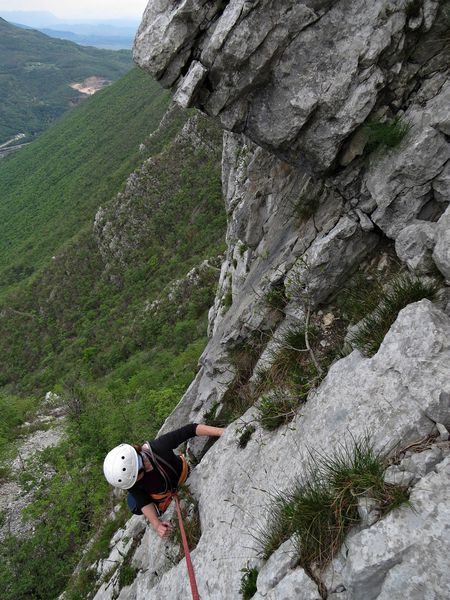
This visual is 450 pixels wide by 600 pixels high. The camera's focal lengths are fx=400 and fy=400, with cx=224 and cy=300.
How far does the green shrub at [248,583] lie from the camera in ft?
13.9

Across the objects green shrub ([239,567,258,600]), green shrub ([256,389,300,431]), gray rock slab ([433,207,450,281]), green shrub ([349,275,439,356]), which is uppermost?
gray rock slab ([433,207,450,281])

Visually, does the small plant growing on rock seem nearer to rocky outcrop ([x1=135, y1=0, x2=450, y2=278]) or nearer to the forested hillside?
rocky outcrop ([x1=135, y1=0, x2=450, y2=278])

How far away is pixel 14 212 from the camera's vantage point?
289 ft

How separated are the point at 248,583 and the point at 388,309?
143 inches

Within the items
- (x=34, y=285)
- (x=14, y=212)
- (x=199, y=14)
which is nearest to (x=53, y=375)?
(x=34, y=285)

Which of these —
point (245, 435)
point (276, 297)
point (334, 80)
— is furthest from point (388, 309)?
point (334, 80)

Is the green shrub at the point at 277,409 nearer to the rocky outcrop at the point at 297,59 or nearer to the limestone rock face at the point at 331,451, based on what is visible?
the limestone rock face at the point at 331,451

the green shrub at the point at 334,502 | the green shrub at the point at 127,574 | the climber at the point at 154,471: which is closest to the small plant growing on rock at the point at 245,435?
the climber at the point at 154,471

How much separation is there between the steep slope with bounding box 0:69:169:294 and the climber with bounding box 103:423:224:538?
2241 inches

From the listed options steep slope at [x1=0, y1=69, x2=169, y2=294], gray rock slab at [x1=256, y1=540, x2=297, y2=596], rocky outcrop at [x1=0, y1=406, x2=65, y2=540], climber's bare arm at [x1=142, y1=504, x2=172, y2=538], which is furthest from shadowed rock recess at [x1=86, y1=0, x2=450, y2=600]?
steep slope at [x1=0, y1=69, x2=169, y2=294]

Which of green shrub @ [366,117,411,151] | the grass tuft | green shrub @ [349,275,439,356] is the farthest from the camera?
the grass tuft

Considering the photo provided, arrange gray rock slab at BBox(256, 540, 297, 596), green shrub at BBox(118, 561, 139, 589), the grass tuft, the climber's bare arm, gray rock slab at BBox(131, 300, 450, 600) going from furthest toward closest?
the grass tuft < green shrub at BBox(118, 561, 139, 589) < the climber's bare arm < gray rock slab at BBox(131, 300, 450, 600) < gray rock slab at BBox(256, 540, 297, 596)

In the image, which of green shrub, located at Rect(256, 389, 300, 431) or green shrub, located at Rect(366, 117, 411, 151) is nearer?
green shrub, located at Rect(256, 389, 300, 431)

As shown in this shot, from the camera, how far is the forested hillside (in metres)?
13.9
